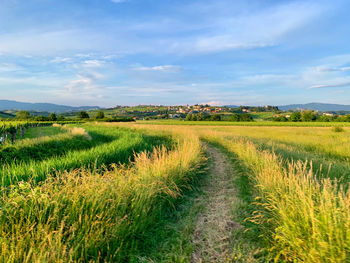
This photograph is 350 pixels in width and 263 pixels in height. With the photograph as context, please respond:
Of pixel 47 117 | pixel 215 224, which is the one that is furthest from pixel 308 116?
pixel 47 117

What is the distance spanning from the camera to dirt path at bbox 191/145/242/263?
3232 mm

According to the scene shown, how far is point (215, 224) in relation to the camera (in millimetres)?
4129

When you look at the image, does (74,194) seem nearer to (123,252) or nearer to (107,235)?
(107,235)

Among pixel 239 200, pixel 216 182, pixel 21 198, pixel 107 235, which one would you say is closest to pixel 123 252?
pixel 107 235

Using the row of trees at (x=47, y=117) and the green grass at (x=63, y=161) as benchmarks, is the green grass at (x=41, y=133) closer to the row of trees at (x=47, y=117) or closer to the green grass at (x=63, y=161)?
the green grass at (x=63, y=161)

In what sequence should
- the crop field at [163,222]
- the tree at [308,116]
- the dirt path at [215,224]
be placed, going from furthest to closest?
1. the tree at [308,116]
2. the dirt path at [215,224]
3. the crop field at [163,222]

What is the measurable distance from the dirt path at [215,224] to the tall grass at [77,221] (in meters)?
1.04

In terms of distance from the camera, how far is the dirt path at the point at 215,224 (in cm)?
323

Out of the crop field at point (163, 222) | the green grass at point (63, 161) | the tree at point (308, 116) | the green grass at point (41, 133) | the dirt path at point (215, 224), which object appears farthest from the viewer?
the tree at point (308, 116)

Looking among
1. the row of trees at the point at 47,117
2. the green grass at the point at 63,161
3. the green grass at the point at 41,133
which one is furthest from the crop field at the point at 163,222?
the row of trees at the point at 47,117

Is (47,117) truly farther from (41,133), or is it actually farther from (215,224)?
(215,224)

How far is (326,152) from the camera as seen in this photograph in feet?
42.5

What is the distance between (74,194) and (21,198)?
30.2 inches

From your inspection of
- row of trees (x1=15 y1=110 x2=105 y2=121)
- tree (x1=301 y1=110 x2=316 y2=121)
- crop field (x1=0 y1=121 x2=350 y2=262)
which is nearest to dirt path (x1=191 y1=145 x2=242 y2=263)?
crop field (x1=0 y1=121 x2=350 y2=262)
